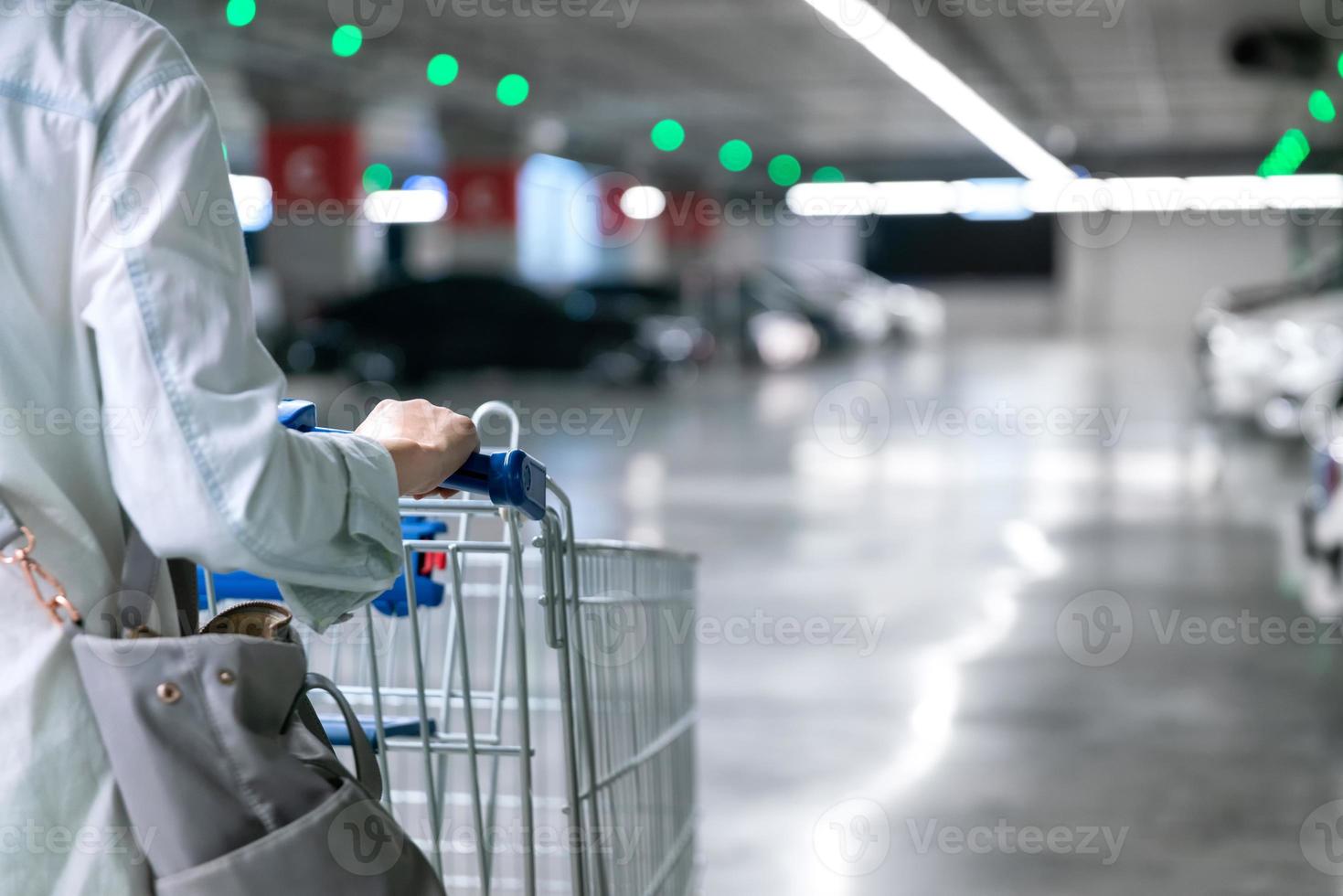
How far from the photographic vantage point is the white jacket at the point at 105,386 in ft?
4.08

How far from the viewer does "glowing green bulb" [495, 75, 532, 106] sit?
1939cm

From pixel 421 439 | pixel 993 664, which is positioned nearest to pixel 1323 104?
pixel 993 664

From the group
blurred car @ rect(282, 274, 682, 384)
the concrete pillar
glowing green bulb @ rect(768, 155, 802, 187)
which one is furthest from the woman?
glowing green bulb @ rect(768, 155, 802, 187)

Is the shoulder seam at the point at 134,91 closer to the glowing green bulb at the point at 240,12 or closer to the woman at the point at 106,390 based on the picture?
the woman at the point at 106,390

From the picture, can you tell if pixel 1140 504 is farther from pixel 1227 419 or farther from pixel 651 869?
pixel 651 869

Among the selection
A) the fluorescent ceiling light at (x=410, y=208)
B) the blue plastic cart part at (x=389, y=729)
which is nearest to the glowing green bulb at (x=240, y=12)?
the blue plastic cart part at (x=389, y=729)

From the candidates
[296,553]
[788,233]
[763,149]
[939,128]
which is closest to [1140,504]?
[296,553]

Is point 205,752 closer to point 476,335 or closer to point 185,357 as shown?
point 185,357

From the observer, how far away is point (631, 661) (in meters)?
2.46

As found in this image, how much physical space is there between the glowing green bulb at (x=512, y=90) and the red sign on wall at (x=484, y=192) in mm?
2499

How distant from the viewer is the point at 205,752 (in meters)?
1.29

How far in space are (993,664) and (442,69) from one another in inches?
564

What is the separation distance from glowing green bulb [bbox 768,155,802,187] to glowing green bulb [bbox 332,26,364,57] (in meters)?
20.5

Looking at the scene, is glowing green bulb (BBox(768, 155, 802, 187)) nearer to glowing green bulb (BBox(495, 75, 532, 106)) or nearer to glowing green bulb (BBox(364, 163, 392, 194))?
glowing green bulb (BBox(364, 163, 392, 194))
